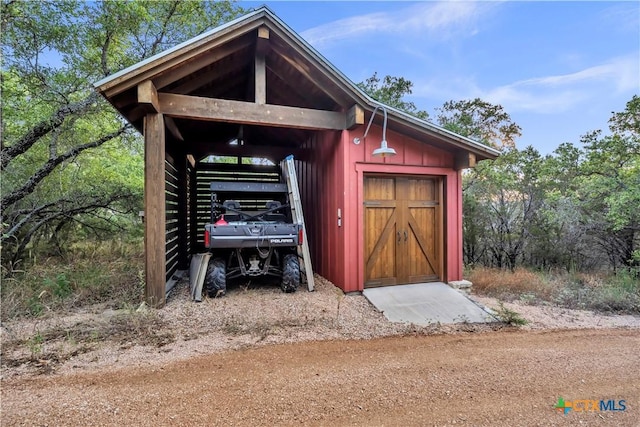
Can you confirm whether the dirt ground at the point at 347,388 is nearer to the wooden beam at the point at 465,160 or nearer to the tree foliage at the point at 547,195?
the wooden beam at the point at 465,160

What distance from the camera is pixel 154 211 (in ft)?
14.5

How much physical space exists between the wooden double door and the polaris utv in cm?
141

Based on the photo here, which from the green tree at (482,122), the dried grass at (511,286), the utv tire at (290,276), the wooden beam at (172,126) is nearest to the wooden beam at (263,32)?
the wooden beam at (172,126)

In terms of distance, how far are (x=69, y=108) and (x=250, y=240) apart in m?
5.69

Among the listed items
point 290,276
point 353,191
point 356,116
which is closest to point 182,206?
point 290,276

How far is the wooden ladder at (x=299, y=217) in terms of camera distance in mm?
5422

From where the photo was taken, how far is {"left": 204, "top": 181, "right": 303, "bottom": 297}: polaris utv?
16.0 ft

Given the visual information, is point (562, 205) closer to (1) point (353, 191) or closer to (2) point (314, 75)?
(1) point (353, 191)

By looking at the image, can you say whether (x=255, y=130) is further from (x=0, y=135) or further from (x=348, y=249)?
(x=0, y=135)

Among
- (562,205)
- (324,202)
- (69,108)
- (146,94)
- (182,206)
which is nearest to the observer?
(146,94)

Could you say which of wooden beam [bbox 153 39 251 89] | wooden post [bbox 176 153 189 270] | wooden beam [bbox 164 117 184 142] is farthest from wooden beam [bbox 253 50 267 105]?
wooden post [bbox 176 153 189 270]

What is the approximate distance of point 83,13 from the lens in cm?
690

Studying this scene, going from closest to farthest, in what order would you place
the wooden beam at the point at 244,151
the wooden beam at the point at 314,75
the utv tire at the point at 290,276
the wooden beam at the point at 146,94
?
the wooden beam at the point at 146,94 < the wooden beam at the point at 314,75 < the utv tire at the point at 290,276 < the wooden beam at the point at 244,151

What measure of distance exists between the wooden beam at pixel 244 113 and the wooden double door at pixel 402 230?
1.31 meters
